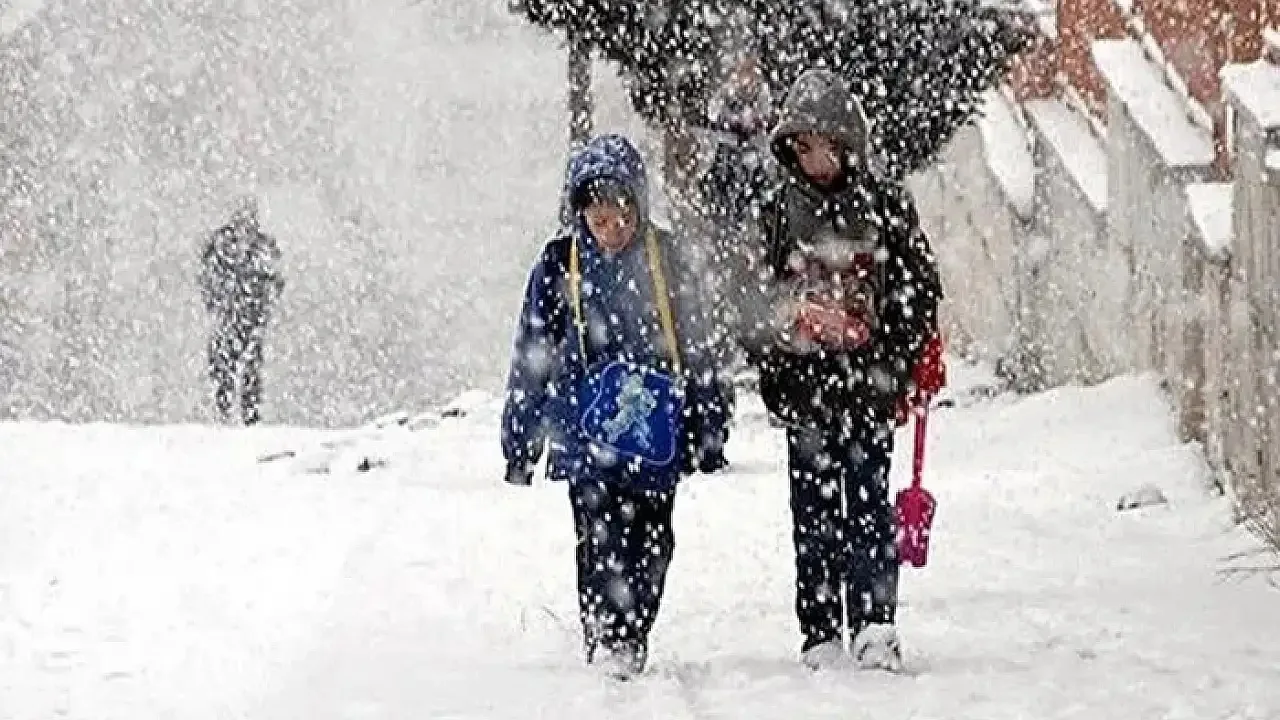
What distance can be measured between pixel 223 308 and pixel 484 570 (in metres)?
9.95

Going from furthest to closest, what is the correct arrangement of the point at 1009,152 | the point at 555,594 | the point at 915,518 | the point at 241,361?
the point at 241,361
the point at 1009,152
the point at 555,594
the point at 915,518

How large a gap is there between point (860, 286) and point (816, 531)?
0.63m

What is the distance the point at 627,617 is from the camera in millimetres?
6465

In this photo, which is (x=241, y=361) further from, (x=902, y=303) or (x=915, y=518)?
(x=902, y=303)

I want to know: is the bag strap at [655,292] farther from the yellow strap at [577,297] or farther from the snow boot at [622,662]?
the snow boot at [622,662]

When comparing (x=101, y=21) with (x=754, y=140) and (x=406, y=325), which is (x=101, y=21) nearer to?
(x=406, y=325)

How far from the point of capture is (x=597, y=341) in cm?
641

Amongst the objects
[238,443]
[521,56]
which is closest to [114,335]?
[521,56]

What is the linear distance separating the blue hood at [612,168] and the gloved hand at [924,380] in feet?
2.50

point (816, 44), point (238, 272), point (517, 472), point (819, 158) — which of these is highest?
point (819, 158)

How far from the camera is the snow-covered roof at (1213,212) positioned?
9664 millimetres

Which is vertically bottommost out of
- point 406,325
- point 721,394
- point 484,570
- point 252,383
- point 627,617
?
point 406,325

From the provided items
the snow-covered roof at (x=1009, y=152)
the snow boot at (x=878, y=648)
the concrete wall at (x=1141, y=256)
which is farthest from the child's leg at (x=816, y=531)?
the snow-covered roof at (x=1009, y=152)

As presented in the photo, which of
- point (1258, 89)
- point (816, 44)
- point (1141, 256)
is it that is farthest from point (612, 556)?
point (816, 44)
